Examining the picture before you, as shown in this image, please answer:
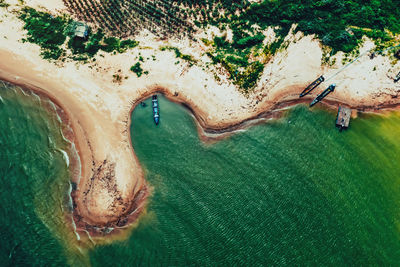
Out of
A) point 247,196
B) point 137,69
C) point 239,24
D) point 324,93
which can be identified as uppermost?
point 239,24

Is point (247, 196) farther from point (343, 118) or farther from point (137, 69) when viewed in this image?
point (137, 69)

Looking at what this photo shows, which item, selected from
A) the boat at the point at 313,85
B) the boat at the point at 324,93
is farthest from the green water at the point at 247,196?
the boat at the point at 313,85

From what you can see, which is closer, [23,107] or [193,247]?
[193,247]

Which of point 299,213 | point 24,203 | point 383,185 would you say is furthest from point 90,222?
point 383,185

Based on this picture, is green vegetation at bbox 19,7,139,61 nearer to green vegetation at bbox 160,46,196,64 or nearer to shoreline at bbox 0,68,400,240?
green vegetation at bbox 160,46,196,64

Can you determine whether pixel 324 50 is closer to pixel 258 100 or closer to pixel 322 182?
pixel 258 100

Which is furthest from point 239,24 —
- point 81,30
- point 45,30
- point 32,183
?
point 32,183

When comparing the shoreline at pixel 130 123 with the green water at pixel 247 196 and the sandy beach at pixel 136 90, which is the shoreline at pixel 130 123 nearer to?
the sandy beach at pixel 136 90

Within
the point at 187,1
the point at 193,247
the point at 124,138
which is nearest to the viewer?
the point at 193,247
